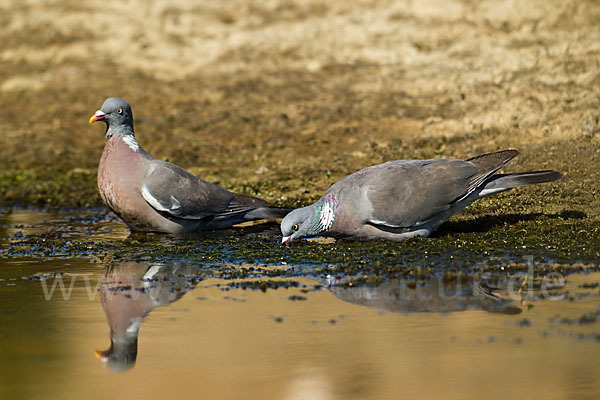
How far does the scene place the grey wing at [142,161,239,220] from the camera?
920cm

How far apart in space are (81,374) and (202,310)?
1275 mm

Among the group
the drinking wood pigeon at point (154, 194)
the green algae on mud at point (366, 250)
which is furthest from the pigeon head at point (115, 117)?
the green algae on mud at point (366, 250)

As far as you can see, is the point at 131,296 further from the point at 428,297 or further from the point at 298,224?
the point at 428,297

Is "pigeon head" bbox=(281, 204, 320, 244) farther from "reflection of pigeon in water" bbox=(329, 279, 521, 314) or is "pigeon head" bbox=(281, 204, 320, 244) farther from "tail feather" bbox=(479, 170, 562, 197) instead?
"tail feather" bbox=(479, 170, 562, 197)

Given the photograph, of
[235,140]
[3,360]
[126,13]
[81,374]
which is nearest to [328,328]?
[81,374]

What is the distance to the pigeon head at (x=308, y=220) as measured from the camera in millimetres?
8242

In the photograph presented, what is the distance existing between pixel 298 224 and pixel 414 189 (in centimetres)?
115

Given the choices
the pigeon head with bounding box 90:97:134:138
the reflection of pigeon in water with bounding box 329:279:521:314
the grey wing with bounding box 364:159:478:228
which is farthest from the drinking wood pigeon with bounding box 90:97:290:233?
the reflection of pigeon in water with bounding box 329:279:521:314

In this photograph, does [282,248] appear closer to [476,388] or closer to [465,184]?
[465,184]

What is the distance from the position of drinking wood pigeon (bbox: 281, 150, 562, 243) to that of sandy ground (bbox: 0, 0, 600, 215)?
1356 mm

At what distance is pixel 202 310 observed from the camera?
662cm

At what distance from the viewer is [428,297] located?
6.60 meters

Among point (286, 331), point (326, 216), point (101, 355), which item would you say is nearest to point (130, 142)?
point (326, 216)

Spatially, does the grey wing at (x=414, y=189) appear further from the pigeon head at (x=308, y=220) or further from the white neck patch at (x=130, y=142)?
the white neck patch at (x=130, y=142)
